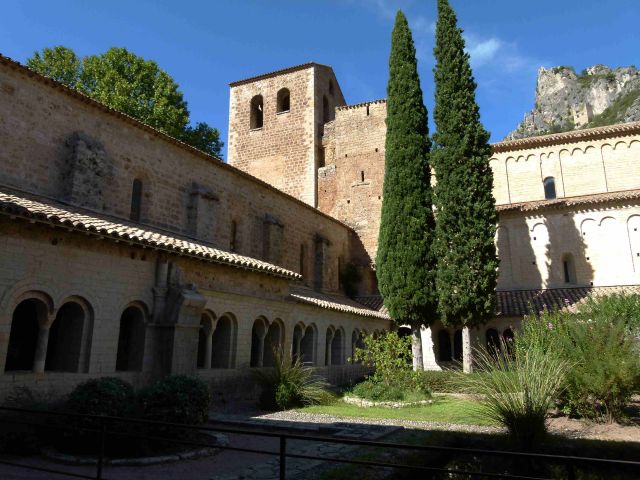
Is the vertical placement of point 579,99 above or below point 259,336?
above

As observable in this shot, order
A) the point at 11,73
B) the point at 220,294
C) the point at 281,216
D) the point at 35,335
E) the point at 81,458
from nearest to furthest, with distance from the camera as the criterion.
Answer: the point at 81,458
the point at 35,335
the point at 11,73
the point at 220,294
the point at 281,216

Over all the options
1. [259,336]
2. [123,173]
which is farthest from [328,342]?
[123,173]

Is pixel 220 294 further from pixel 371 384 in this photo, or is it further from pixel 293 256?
pixel 293 256

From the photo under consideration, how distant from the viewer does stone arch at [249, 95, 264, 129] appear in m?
34.0

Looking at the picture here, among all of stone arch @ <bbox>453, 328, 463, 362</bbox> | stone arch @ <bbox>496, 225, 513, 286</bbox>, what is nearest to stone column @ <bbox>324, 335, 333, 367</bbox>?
stone arch @ <bbox>453, 328, 463, 362</bbox>

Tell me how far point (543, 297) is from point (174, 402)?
784 inches

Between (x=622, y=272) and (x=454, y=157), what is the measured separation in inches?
431

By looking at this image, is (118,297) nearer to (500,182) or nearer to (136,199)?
(136,199)

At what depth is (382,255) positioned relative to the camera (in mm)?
21078

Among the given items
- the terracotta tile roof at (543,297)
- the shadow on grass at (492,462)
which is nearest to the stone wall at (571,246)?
the terracotta tile roof at (543,297)

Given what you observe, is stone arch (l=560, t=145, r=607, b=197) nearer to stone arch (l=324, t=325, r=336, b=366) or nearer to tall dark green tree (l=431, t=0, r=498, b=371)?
tall dark green tree (l=431, t=0, r=498, b=371)

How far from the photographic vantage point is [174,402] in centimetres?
870

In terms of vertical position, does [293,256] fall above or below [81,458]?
above

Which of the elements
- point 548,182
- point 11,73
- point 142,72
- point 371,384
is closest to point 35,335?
point 11,73
